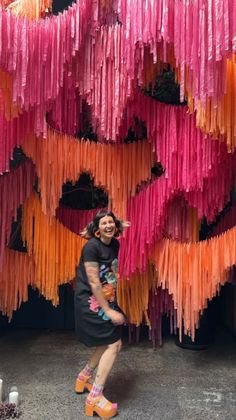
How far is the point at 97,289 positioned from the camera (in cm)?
223

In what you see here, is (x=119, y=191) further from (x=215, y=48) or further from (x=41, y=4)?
(x=41, y=4)

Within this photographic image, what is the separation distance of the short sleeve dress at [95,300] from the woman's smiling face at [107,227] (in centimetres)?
5

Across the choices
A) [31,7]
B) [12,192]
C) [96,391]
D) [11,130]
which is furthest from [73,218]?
[31,7]

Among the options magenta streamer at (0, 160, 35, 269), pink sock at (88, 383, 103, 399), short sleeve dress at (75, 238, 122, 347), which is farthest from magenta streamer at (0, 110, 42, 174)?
pink sock at (88, 383, 103, 399)

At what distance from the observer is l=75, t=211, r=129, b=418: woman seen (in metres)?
2.28

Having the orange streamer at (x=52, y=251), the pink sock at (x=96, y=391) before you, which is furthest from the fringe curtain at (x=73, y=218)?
the pink sock at (x=96, y=391)

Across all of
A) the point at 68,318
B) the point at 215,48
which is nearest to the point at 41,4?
the point at 215,48

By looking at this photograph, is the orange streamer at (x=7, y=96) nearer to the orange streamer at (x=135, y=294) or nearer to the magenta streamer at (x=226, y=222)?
the orange streamer at (x=135, y=294)

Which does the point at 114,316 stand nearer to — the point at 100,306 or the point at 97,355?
the point at 100,306

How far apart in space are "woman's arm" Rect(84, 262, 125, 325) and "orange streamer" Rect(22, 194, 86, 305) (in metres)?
0.70

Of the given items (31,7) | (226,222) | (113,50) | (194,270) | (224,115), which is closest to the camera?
(224,115)

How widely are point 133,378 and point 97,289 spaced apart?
0.92 meters

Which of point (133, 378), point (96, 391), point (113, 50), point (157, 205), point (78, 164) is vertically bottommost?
point (133, 378)

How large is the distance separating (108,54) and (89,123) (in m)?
0.70
